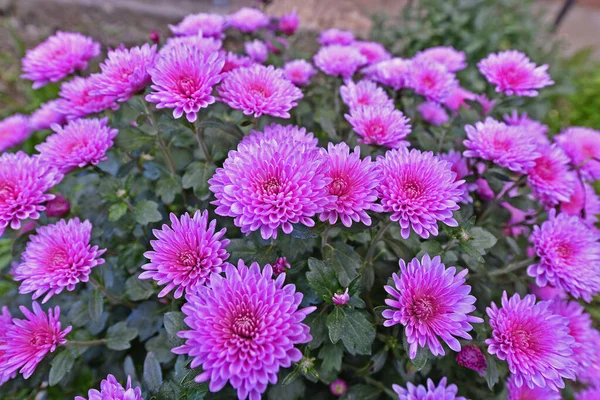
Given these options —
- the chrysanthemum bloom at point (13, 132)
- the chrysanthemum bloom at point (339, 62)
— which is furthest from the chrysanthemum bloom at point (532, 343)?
the chrysanthemum bloom at point (13, 132)

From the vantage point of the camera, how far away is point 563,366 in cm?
96

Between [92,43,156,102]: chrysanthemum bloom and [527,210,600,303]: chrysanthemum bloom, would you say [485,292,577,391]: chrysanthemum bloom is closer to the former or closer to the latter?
[527,210,600,303]: chrysanthemum bloom

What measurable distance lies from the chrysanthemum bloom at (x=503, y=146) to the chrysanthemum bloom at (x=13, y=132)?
1.80 meters

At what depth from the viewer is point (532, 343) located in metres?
1.00

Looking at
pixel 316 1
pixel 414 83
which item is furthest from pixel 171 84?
pixel 316 1

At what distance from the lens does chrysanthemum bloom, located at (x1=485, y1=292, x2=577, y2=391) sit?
965 millimetres

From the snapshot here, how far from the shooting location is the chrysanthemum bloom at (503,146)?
123 cm

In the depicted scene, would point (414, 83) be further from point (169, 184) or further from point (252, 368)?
point (252, 368)

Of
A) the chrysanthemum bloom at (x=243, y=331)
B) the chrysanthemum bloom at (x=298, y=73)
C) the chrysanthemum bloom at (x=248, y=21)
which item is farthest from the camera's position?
the chrysanthemum bloom at (x=248, y=21)

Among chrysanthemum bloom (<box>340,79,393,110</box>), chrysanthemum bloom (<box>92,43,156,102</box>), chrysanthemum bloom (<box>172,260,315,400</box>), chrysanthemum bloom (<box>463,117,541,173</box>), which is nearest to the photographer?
chrysanthemum bloom (<box>172,260,315,400</box>)

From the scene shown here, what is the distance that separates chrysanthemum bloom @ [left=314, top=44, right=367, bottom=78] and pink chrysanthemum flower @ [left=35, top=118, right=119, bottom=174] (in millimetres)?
843

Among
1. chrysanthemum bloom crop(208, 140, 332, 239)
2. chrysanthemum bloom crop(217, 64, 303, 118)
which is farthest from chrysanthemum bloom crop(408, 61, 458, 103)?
chrysanthemum bloom crop(208, 140, 332, 239)

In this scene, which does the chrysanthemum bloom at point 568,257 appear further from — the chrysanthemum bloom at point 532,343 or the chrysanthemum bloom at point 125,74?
the chrysanthemum bloom at point 125,74

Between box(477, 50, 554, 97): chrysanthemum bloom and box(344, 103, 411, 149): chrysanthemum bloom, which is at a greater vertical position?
box(477, 50, 554, 97): chrysanthemum bloom
